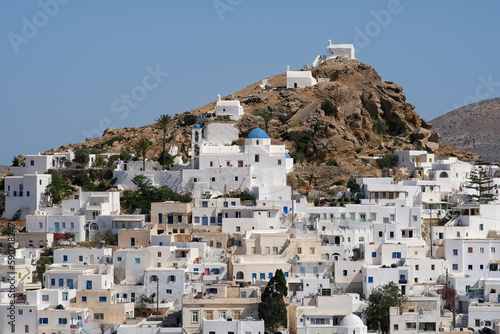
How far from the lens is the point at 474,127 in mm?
144500

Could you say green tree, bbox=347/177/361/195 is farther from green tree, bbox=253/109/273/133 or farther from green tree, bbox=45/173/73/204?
green tree, bbox=45/173/73/204

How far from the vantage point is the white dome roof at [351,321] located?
138 feet

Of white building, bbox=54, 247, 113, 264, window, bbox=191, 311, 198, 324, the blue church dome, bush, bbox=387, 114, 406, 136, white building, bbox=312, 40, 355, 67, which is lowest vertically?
window, bbox=191, 311, 198, 324

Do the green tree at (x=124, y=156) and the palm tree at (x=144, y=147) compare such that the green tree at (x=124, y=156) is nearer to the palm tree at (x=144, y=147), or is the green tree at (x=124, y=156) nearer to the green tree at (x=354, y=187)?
the palm tree at (x=144, y=147)

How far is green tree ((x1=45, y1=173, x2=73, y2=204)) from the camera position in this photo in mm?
60438

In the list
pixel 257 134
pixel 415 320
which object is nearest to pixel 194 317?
pixel 415 320

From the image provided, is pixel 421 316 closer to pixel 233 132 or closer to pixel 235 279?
pixel 235 279

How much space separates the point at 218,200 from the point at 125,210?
628 cm

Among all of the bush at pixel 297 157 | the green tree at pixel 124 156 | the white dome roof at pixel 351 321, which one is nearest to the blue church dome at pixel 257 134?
the bush at pixel 297 157

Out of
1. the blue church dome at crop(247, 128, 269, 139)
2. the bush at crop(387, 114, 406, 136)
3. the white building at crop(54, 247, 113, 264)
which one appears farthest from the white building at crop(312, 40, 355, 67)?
the white building at crop(54, 247, 113, 264)

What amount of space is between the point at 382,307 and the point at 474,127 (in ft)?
339

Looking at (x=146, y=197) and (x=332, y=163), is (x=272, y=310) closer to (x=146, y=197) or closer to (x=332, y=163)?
(x=146, y=197)

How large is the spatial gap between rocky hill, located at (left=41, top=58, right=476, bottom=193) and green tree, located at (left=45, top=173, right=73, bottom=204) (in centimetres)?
794

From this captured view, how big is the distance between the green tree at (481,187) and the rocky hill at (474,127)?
61.4 metres
